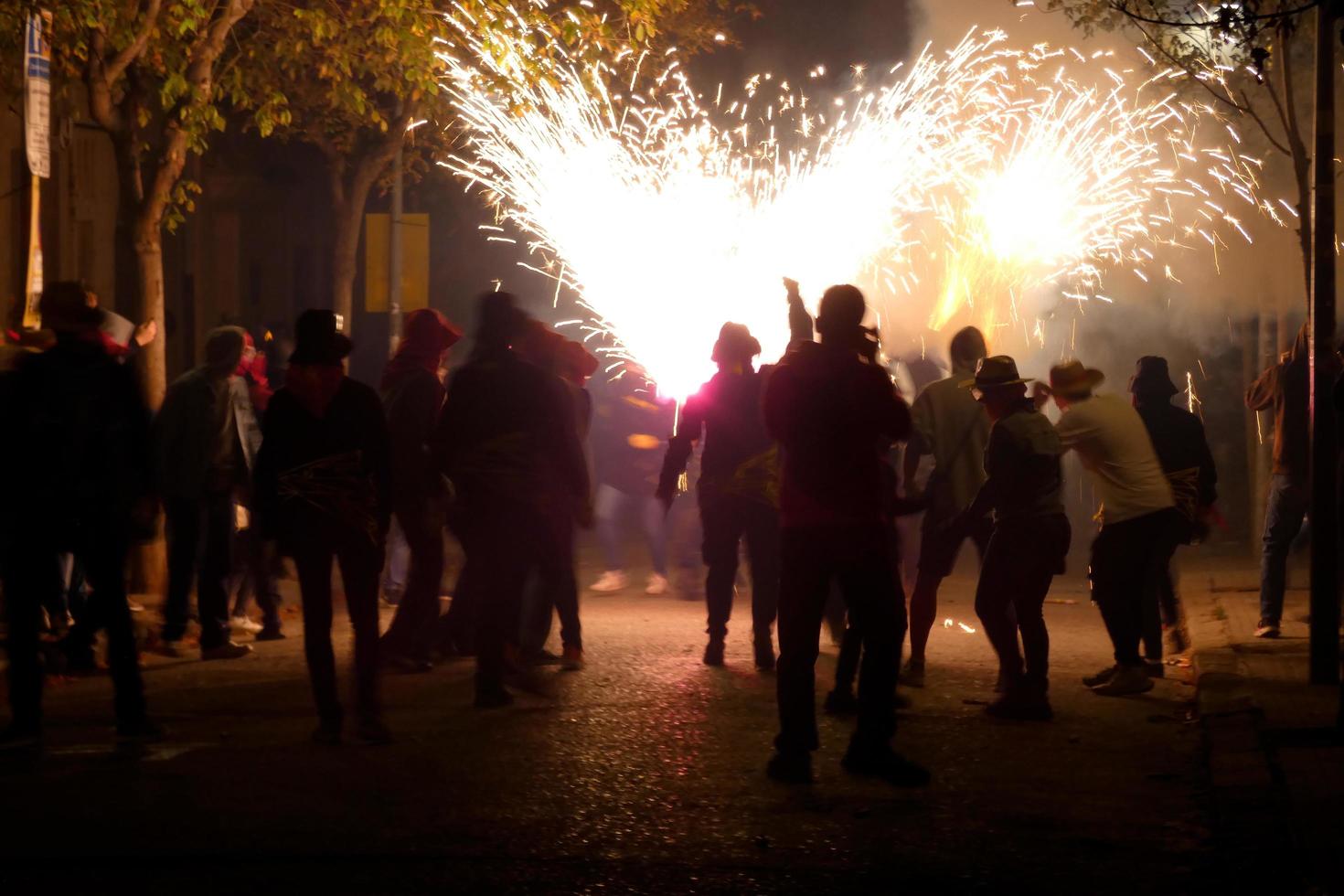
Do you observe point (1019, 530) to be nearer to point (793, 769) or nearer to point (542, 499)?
point (793, 769)

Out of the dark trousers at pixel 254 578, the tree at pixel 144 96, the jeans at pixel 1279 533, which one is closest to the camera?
the dark trousers at pixel 254 578

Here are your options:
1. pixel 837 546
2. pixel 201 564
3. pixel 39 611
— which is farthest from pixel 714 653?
pixel 39 611

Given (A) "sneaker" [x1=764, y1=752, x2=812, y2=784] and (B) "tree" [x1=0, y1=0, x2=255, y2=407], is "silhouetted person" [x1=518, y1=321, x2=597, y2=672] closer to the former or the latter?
(A) "sneaker" [x1=764, y1=752, x2=812, y2=784]

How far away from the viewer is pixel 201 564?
994 cm

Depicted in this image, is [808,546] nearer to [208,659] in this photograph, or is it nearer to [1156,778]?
[1156,778]

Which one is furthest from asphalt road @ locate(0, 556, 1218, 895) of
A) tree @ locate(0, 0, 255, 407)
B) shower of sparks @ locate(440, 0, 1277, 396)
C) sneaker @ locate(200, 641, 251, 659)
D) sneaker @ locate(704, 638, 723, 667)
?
shower of sparks @ locate(440, 0, 1277, 396)

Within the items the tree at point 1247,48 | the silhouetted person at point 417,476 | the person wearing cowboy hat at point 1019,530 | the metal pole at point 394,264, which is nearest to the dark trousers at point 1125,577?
the person wearing cowboy hat at point 1019,530

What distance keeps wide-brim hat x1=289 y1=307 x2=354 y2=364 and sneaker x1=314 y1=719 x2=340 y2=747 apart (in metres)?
1.48

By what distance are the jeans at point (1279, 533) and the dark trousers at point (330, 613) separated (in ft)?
20.0

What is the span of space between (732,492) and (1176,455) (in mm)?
2385

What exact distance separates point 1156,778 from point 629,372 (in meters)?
7.25

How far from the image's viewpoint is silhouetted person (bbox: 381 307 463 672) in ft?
30.5

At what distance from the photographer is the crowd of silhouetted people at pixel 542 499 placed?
6809 millimetres

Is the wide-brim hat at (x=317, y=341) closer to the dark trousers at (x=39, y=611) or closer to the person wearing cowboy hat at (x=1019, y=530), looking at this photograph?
the dark trousers at (x=39, y=611)
